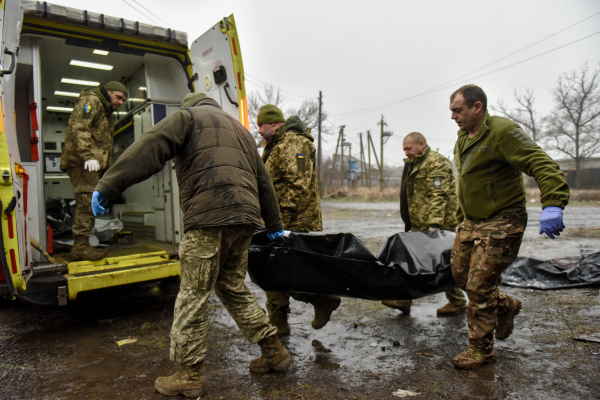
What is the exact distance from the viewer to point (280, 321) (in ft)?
10.9

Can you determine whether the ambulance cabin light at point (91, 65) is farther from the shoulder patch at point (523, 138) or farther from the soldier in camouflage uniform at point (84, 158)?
the shoulder patch at point (523, 138)

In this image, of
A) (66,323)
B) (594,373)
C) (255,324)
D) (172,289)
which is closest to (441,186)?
(594,373)

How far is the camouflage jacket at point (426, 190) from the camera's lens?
13.1 ft

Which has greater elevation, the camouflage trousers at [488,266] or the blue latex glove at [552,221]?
the blue latex glove at [552,221]

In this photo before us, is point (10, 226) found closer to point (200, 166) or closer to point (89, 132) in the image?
point (200, 166)

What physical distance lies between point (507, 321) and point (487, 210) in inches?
33.5

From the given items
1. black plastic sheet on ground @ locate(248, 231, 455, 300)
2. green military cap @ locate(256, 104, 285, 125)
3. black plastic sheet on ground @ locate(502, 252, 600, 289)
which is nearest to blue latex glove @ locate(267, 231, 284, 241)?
black plastic sheet on ground @ locate(248, 231, 455, 300)

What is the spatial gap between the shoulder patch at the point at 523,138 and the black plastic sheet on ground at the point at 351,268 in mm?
946

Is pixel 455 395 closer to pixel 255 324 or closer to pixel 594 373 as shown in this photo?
pixel 594 373

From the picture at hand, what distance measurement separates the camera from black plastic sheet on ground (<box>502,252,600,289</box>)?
4418mm

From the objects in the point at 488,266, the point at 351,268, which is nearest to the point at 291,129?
the point at 351,268

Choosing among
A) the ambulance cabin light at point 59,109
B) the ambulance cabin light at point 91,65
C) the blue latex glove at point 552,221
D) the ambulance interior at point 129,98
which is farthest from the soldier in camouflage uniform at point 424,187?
the ambulance cabin light at point 59,109

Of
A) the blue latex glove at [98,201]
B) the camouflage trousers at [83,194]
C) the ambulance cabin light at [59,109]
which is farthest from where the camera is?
the ambulance cabin light at [59,109]

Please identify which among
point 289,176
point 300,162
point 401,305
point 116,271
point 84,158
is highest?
point 84,158
